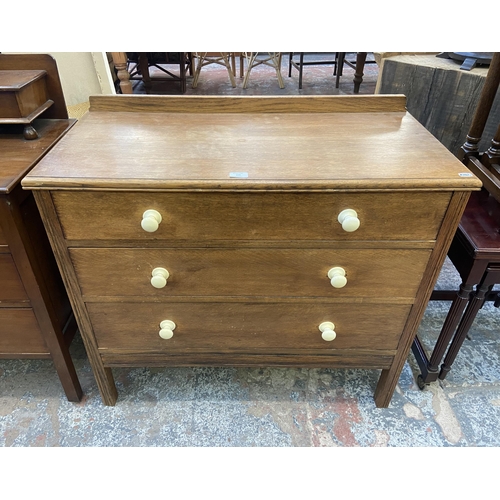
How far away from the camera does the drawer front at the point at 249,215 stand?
3.10ft

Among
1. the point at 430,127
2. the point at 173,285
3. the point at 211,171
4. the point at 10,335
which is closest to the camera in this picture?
the point at 211,171

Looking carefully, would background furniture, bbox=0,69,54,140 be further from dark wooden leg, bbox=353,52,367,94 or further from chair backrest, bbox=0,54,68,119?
dark wooden leg, bbox=353,52,367,94

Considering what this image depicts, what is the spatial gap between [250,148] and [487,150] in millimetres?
987

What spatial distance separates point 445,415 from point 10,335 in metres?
1.55

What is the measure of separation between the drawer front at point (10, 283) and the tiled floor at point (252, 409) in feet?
1.67

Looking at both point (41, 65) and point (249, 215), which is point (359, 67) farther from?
point (249, 215)

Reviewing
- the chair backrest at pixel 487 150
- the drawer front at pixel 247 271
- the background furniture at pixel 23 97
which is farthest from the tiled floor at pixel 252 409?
the background furniture at pixel 23 97

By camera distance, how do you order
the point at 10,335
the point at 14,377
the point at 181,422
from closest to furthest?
the point at 10,335 < the point at 181,422 < the point at 14,377

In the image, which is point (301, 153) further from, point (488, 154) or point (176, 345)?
point (488, 154)

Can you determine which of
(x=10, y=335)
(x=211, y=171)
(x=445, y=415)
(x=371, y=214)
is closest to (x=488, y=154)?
(x=371, y=214)

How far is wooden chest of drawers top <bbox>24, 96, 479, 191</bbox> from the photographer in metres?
0.92

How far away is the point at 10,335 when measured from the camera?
1.27m

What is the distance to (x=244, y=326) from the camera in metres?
1.22

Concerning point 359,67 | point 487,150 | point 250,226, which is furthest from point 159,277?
point 359,67
